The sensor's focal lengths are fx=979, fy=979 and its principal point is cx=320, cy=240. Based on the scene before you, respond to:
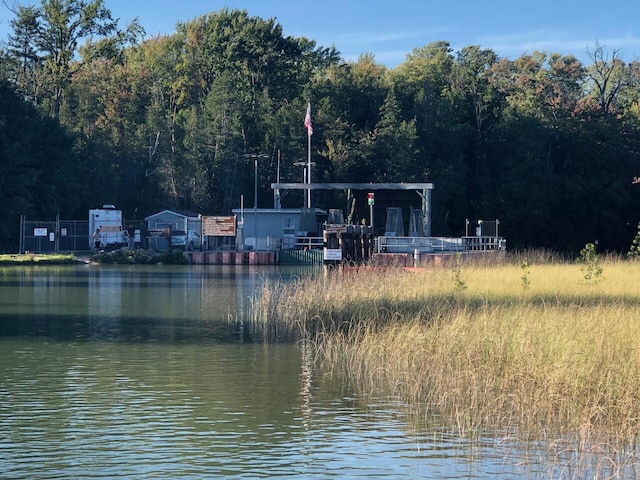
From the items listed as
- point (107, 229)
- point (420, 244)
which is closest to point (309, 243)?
point (420, 244)

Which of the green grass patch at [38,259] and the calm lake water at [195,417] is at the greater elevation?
the green grass patch at [38,259]

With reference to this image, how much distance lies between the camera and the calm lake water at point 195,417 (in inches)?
494

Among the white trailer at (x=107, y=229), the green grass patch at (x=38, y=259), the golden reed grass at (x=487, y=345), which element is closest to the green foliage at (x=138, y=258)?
the green grass patch at (x=38, y=259)

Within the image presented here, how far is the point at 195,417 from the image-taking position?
50.5ft

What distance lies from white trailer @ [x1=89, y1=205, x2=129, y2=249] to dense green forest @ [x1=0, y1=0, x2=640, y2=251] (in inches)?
184

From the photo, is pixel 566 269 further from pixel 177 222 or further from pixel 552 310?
pixel 177 222

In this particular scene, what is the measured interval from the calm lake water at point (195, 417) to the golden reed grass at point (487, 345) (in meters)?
0.70

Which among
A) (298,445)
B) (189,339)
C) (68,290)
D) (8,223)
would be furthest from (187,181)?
(298,445)

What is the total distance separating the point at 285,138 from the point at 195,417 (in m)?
65.2

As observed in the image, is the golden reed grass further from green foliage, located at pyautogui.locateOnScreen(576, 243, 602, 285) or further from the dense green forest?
the dense green forest

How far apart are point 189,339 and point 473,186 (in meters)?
58.3

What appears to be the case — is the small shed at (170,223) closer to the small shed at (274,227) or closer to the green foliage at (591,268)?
the small shed at (274,227)

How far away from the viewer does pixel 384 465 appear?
12.6 m

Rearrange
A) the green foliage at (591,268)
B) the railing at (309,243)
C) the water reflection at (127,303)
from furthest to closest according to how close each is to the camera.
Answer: the railing at (309,243)
the green foliage at (591,268)
the water reflection at (127,303)
